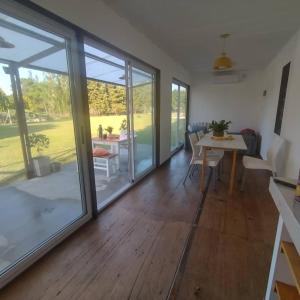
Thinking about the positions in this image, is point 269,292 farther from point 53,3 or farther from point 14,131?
point 53,3

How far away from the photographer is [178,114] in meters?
5.64

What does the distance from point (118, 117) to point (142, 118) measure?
52cm

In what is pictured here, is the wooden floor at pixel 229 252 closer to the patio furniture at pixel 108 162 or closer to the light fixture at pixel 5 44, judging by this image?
the patio furniture at pixel 108 162

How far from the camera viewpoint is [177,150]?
5.63m

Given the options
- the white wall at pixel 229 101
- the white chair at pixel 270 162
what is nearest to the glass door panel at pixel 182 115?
the white wall at pixel 229 101

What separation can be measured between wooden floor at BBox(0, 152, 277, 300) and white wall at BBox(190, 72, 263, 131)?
4.21 meters

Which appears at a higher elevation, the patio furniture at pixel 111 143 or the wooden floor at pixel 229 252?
the patio furniture at pixel 111 143

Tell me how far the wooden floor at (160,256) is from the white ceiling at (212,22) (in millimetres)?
2452

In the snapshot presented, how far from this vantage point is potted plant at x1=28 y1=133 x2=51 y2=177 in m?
1.64

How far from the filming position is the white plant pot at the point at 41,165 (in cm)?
171

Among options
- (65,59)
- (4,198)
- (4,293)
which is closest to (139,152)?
(65,59)

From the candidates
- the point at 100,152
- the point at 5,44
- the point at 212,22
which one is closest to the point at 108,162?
the point at 100,152

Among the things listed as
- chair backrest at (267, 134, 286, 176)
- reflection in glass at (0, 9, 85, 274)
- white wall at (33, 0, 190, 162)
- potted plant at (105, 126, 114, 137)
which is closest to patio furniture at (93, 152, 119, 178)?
potted plant at (105, 126, 114, 137)

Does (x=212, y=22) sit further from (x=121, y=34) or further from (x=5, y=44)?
(x=5, y=44)
